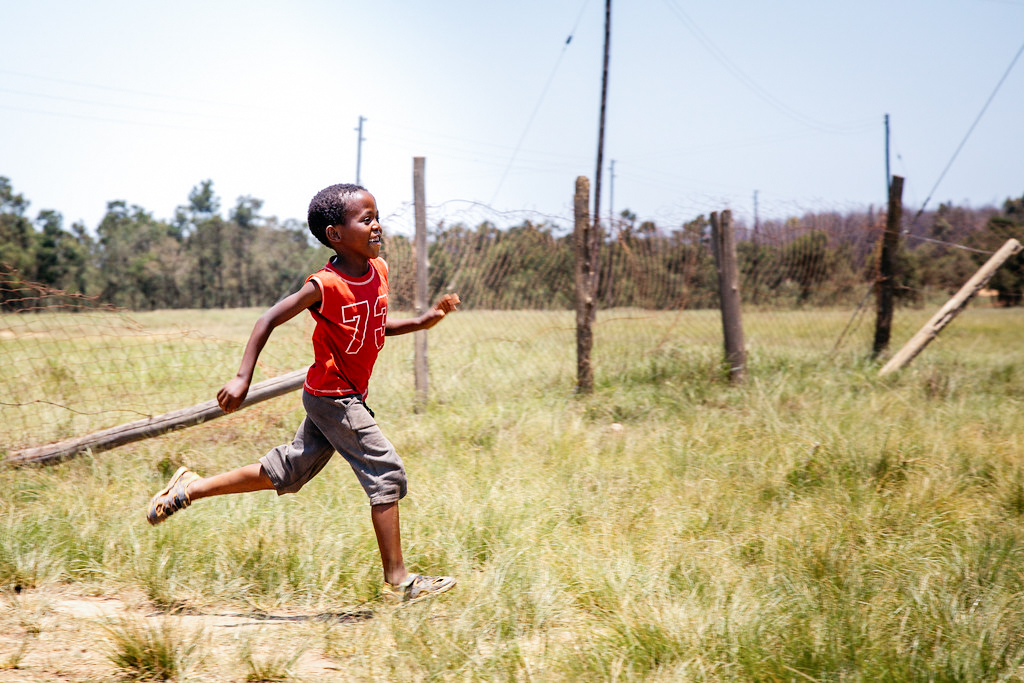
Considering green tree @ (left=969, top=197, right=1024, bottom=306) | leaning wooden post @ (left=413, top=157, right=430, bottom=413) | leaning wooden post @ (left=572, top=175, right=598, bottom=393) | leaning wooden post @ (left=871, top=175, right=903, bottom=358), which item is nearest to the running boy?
leaning wooden post @ (left=413, top=157, right=430, bottom=413)

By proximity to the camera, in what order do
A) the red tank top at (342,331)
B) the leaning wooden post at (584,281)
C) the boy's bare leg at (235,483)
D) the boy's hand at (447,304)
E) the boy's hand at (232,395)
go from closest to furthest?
the boy's hand at (232,395) → the red tank top at (342,331) → the boy's bare leg at (235,483) → the boy's hand at (447,304) → the leaning wooden post at (584,281)

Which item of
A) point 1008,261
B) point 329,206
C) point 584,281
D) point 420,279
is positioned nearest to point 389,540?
point 329,206

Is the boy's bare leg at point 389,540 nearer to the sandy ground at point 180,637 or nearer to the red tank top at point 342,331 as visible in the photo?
the sandy ground at point 180,637

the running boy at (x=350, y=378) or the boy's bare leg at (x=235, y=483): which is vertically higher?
the running boy at (x=350, y=378)

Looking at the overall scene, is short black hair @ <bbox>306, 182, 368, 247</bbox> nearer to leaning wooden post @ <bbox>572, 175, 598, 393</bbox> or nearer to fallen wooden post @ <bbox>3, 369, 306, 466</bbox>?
fallen wooden post @ <bbox>3, 369, 306, 466</bbox>

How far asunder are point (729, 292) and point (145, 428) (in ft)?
17.5

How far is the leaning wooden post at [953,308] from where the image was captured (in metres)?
7.78

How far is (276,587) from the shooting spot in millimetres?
3246

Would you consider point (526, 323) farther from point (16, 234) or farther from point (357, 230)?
point (16, 234)

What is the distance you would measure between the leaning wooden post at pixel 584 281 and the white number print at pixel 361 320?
3.74 metres

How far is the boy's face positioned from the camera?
3018 millimetres

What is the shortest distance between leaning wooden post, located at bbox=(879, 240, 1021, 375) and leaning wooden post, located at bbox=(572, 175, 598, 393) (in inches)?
132

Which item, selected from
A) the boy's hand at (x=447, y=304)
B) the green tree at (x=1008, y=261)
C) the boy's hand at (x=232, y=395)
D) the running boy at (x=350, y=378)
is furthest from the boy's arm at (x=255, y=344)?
the green tree at (x=1008, y=261)

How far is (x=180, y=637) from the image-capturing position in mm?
2631
